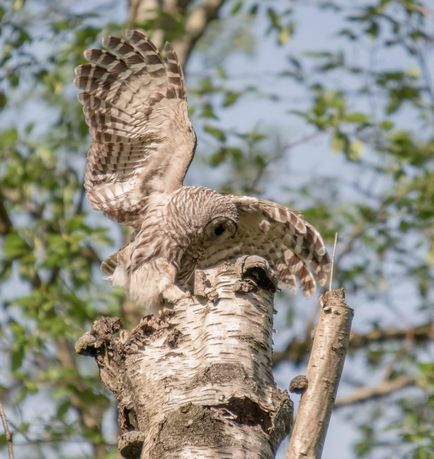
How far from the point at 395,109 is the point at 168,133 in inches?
179

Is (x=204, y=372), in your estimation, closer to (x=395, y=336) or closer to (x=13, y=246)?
(x=13, y=246)

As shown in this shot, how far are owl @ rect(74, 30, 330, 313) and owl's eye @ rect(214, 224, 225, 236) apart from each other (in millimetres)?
14

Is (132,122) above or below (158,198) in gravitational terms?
above

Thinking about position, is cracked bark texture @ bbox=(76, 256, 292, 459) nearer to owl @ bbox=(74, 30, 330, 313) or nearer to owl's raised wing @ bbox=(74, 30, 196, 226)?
owl @ bbox=(74, 30, 330, 313)

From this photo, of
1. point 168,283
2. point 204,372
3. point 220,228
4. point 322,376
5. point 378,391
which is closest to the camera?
point 322,376

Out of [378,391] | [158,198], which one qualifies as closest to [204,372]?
[158,198]

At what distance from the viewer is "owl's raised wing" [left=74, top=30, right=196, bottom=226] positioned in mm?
7336

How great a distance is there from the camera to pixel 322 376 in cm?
370

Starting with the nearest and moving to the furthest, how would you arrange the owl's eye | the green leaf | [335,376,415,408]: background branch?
the owl's eye < the green leaf < [335,376,415,408]: background branch

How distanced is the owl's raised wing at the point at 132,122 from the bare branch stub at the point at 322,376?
3.81 m

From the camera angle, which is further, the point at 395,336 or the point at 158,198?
the point at 395,336

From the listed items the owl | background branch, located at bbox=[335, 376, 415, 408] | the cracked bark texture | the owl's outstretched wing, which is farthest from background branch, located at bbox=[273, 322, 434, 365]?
the cracked bark texture

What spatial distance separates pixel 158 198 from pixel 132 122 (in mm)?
679

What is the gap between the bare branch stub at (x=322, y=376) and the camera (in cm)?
354
